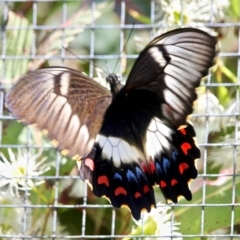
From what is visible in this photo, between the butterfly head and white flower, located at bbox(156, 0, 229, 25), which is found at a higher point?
white flower, located at bbox(156, 0, 229, 25)

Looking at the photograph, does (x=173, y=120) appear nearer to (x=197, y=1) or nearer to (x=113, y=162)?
(x=113, y=162)

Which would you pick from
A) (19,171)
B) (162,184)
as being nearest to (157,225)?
(162,184)

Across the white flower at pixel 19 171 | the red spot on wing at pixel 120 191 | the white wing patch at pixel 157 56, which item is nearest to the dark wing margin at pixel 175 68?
the white wing patch at pixel 157 56

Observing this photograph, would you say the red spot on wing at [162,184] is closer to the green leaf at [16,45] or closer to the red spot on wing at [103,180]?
the red spot on wing at [103,180]

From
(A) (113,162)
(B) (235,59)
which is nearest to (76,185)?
(A) (113,162)

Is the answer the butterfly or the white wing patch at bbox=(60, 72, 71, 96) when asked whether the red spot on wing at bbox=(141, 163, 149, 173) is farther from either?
the white wing patch at bbox=(60, 72, 71, 96)

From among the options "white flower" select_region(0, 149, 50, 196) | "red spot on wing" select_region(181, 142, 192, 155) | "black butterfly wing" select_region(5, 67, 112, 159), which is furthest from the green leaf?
"red spot on wing" select_region(181, 142, 192, 155)

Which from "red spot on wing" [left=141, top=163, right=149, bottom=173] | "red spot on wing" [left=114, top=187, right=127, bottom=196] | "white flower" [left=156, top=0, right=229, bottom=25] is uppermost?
"white flower" [left=156, top=0, right=229, bottom=25]
